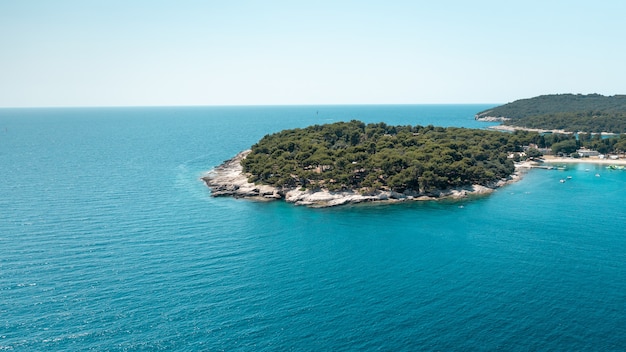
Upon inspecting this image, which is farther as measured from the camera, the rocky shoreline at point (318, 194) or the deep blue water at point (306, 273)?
the rocky shoreline at point (318, 194)

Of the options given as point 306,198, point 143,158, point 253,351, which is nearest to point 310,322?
point 253,351

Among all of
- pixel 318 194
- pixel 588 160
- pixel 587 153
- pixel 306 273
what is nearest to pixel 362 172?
pixel 318 194

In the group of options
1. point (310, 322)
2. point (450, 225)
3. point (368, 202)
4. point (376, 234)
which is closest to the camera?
point (310, 322)

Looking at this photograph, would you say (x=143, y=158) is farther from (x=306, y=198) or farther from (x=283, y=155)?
(x=306, y=198)

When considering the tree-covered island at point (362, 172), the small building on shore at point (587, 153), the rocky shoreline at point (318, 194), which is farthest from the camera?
the small building on shore at point (587, 153)

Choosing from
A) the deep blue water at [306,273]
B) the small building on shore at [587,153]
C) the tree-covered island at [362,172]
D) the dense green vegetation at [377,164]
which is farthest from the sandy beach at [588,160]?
the deep blue water at [306,273]

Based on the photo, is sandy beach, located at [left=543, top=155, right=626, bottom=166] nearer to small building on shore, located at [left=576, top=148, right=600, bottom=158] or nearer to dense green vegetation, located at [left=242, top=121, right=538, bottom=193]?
small building on shore, located at [left=576, top=148, right=600, bottom=158]

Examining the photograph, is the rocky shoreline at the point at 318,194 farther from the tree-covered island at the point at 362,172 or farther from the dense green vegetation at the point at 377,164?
the dense green vegetation at the point at 377,164

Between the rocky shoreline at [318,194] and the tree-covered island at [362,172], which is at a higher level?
the tree-covered island at [362,172]
